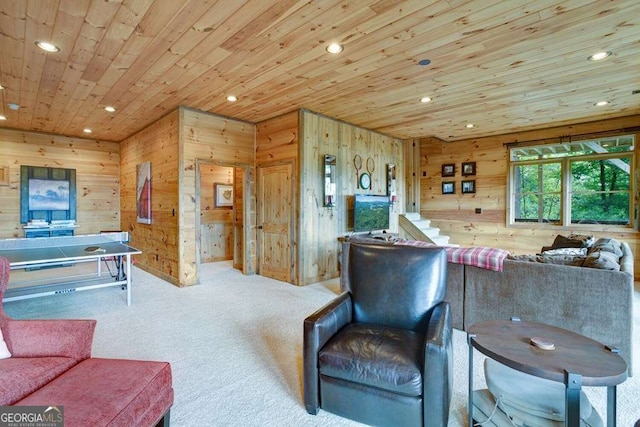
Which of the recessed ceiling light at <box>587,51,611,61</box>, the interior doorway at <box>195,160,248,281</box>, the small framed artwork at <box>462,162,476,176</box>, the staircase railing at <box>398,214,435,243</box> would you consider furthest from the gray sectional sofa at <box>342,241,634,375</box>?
the interior doorway at <box>195,160,248,281</box>

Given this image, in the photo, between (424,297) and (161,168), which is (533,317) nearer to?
(424,297)

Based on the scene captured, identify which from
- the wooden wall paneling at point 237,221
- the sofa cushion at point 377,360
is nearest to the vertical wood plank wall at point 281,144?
the wooden wall paneling at point 237,221

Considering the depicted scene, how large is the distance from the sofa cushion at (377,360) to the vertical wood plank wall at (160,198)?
3721 millimetres

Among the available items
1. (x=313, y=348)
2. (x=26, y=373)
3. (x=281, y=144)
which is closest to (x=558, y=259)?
(x=313, y=348)

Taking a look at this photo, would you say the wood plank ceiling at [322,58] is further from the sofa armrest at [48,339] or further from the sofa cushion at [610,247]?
the sofa armrest at [48,339]

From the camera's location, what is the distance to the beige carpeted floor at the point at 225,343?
191 cm

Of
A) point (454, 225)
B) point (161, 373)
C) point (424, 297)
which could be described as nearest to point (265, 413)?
point (161, 373)

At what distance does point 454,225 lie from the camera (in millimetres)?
7250

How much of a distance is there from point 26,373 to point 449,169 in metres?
7.41

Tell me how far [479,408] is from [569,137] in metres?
5.97

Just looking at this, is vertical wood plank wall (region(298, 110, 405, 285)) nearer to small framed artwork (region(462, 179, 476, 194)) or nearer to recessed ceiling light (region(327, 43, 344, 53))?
recessed ceiling light (region(327, 43, 344, 53))

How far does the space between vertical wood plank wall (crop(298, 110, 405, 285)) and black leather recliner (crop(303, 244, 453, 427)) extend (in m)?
2.65

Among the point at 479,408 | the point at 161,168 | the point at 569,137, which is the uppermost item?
the point at 569,137

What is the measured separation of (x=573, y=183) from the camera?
590 centimetres
